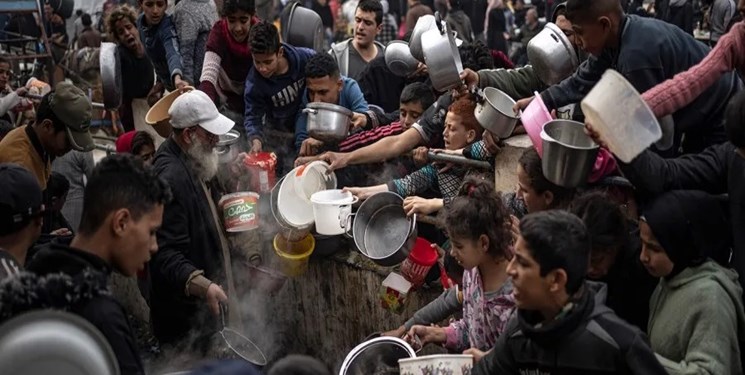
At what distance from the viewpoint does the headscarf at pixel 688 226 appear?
3.60 meters

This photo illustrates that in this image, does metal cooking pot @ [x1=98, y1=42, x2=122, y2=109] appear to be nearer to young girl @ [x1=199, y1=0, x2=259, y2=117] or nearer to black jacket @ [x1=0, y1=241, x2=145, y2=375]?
young girl @ [x1=199, y1=0, x2=259, y2=117]

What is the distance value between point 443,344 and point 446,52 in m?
1.92

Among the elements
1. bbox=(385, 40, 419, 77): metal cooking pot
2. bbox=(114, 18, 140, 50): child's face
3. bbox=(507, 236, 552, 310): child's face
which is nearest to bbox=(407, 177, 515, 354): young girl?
bbox=(507, 236, 552, 310): child's face

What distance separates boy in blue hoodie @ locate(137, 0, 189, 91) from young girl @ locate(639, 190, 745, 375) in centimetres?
524

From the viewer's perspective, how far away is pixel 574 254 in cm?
323

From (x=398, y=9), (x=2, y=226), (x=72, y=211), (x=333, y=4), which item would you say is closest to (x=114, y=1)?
(x=333, y=4)

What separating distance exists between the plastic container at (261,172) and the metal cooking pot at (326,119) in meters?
0.36

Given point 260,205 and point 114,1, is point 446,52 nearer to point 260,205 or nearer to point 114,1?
point 260,205

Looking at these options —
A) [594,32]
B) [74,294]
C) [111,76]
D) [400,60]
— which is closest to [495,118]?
[594,32]

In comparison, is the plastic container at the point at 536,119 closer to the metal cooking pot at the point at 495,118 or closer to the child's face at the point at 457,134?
the metal cooking pot at the point at 495,118

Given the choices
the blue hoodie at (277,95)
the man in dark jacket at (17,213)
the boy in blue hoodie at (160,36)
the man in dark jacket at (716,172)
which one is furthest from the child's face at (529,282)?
the boy in blue hoodie at (160,36)

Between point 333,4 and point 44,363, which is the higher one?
point 44,363

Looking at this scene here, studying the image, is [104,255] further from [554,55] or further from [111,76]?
[111,76]

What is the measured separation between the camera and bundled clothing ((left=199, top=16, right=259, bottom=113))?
296 inches
